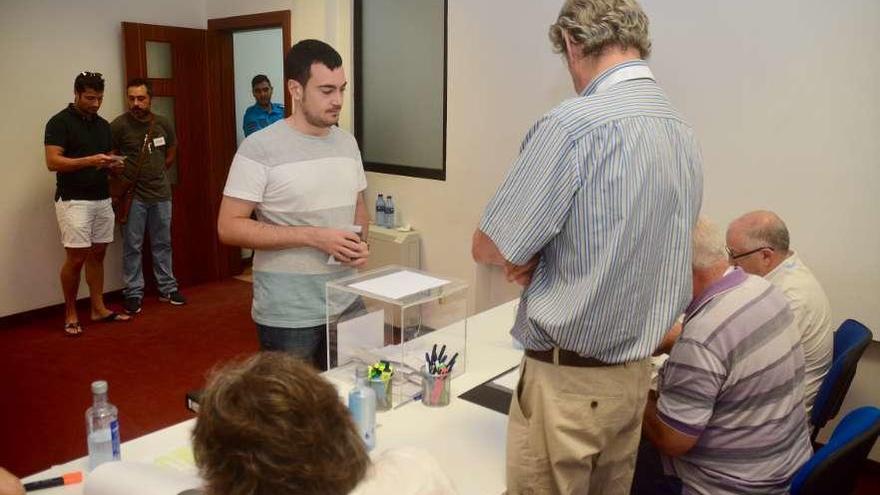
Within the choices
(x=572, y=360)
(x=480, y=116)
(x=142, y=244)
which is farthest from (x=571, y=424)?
(x=142, y=244)

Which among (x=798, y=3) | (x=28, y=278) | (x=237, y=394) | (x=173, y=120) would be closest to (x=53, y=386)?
(x=28, y=278)

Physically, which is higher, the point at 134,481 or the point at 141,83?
the point at 141,83

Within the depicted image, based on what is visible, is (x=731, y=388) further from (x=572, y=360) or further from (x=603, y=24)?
(x=603, y=24)

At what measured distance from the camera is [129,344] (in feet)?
15.0

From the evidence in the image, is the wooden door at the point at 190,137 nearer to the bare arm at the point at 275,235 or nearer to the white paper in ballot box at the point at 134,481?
the bare arm at the point at 275,235

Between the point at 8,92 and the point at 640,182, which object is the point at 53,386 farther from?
the point at 640,182

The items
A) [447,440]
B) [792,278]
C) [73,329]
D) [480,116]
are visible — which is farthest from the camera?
[73,329]

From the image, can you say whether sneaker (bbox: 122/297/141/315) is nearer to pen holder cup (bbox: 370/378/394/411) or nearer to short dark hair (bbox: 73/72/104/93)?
short dark hair (bbox: 73/72/104/93)

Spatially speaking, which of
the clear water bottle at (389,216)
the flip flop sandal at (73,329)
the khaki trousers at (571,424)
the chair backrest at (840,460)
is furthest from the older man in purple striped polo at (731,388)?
the flip flop sandal at (73,329)

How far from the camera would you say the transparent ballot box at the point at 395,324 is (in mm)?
2123

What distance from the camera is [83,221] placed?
4652 millimetres

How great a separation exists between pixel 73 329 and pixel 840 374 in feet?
14.7

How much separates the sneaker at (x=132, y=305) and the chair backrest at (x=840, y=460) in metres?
4.68

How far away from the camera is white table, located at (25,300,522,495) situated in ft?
5.32
